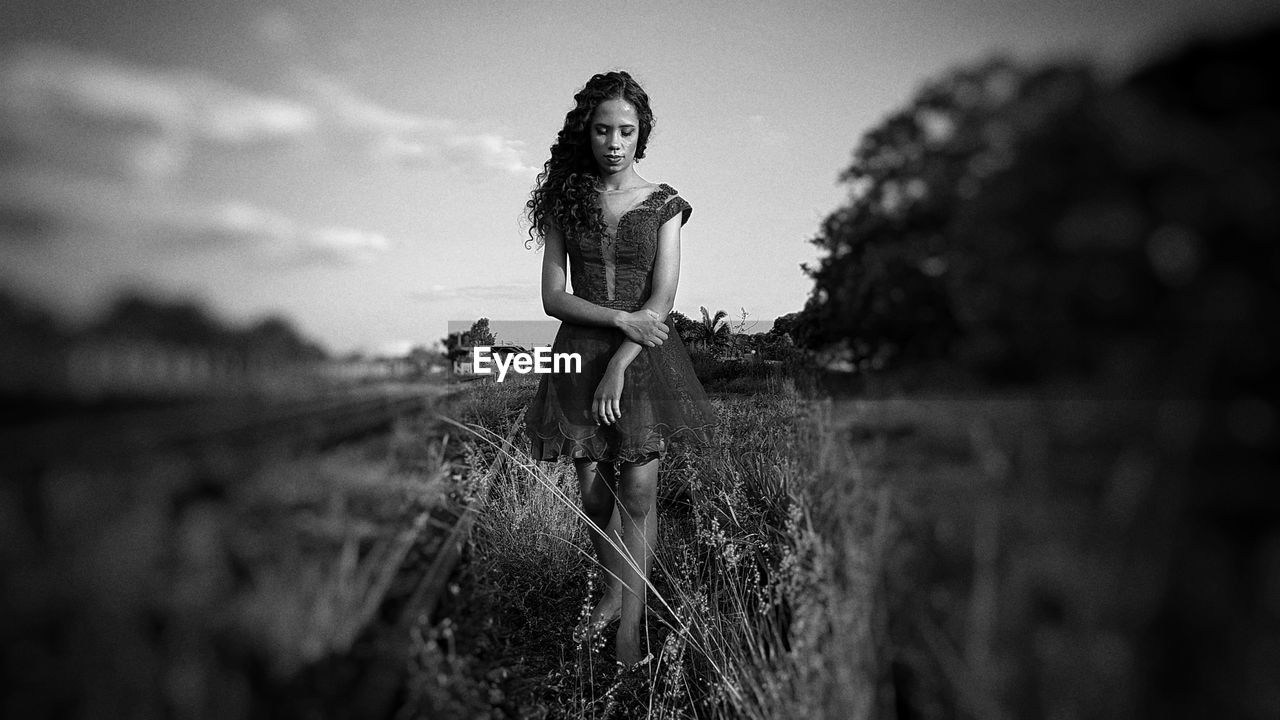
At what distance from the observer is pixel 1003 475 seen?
0.97 meters

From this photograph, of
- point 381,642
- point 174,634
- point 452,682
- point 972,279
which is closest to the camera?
point 174,634

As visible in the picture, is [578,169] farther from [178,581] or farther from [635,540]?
[178,581]

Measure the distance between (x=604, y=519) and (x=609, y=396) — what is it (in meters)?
0.70

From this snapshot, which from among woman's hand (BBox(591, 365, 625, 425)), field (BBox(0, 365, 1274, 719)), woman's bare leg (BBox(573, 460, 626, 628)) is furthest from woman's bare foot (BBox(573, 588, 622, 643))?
field (BBox(0, 365, 1274, 719))

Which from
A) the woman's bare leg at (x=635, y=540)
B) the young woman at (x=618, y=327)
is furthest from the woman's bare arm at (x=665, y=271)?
the woman's bare leg at (x=635, y=540)

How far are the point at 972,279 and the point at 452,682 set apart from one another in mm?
1181

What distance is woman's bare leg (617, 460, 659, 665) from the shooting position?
9.90 feet

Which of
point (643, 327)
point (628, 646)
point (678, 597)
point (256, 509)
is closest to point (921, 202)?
point (256, 509)

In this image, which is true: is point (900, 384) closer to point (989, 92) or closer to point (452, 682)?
point (989, 92)

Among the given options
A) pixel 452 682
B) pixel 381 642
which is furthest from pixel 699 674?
pixel 381 642

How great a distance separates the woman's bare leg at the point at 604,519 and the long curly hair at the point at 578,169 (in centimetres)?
101

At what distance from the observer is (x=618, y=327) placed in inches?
116

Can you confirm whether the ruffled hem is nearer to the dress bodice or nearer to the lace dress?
the lace dress

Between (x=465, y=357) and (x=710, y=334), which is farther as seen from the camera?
(x=710, y=334)
